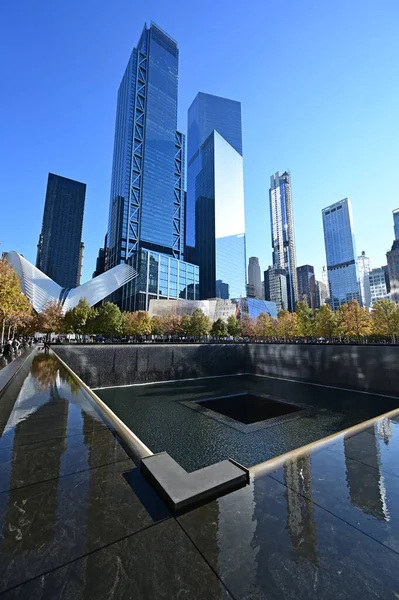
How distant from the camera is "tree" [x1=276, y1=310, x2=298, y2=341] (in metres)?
46.1

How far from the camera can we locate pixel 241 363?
1080 inches

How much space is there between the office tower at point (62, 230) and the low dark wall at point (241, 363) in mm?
140304

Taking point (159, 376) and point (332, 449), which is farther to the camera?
point (159, 376)

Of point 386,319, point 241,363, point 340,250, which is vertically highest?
point 340,250

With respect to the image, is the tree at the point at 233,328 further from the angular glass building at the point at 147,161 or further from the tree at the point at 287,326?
the angular glass building at the point at 147,161

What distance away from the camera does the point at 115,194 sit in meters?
103

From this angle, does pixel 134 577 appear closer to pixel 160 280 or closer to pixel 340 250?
pixel 160 280

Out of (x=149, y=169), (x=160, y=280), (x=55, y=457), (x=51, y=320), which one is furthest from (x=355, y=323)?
(x=149, y=169)

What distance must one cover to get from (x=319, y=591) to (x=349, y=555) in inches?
16.2

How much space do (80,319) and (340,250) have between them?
169841mm

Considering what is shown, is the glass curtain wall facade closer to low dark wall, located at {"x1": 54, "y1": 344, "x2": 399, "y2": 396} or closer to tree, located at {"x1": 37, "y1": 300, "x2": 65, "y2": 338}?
tree, located at {"x1": 37, "y1": 300, "x2": 65, "y2": 338}

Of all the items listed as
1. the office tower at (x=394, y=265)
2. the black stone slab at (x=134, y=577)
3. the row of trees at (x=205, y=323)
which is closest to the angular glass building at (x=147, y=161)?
the row of trees at (x=205, y=323)

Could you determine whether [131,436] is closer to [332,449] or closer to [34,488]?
[34,488]

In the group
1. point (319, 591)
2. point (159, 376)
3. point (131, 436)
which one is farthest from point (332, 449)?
point (159, 376)
